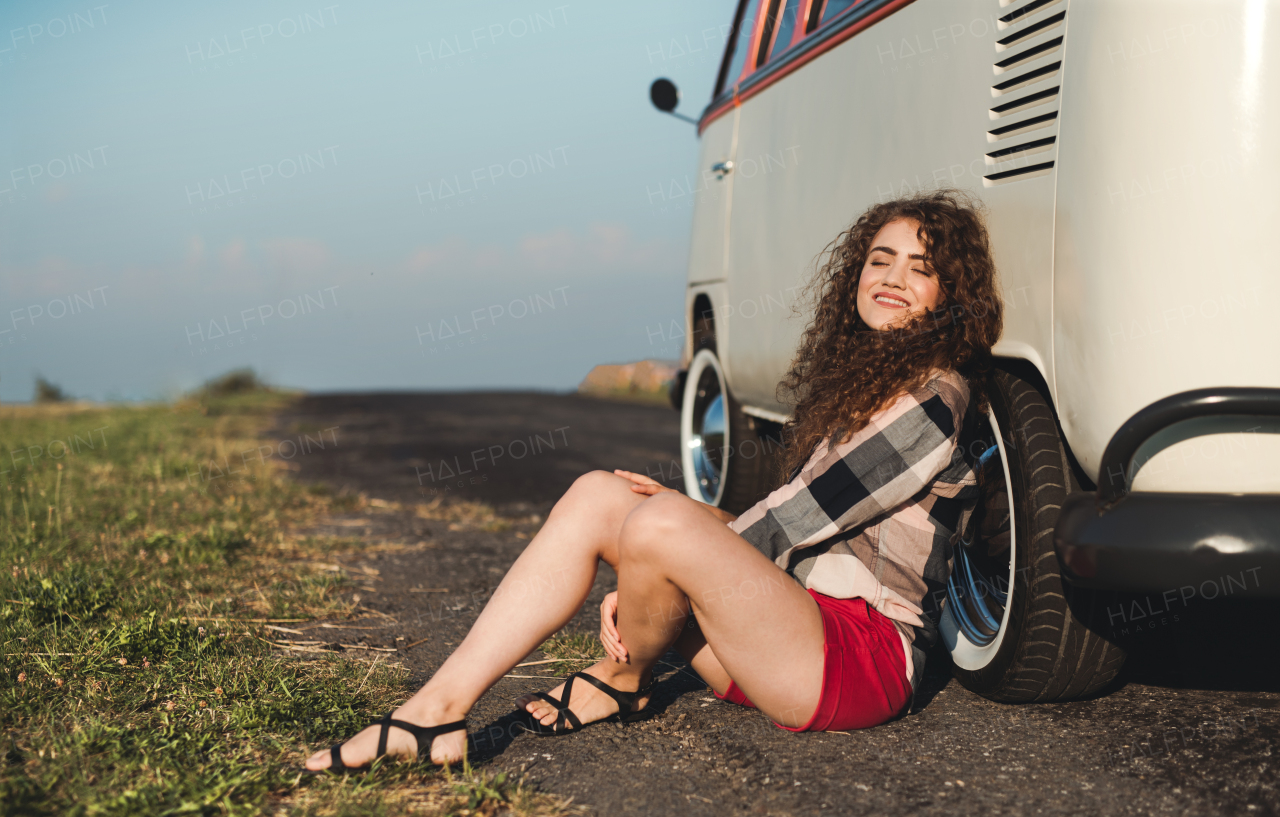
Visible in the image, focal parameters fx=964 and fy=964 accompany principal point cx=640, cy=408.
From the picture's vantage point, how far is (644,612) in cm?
195

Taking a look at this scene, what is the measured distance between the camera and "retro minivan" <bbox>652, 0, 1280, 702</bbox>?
5.35 ft

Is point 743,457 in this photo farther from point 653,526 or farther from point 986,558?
point 653,526

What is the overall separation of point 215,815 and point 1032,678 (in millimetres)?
1652

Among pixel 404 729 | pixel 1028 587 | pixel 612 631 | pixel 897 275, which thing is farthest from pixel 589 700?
pixel 897 275

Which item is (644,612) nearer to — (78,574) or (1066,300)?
(1066,300)

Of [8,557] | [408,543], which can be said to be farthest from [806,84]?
[8,557]

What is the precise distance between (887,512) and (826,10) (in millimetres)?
1858

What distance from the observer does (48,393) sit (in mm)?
15391

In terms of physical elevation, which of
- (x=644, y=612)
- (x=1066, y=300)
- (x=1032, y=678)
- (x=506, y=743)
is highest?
(x=1066, y=300)

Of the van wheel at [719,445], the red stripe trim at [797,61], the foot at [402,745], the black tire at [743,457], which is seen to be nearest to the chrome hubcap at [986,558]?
the red stripe trim at [797,61]

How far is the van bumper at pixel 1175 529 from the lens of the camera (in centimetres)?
162

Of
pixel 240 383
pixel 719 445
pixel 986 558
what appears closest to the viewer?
pixel 986 558

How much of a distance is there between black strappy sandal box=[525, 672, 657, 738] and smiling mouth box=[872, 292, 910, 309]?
3.44ft

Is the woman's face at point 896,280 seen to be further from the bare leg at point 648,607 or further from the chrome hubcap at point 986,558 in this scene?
the bare leg at point 648,607
